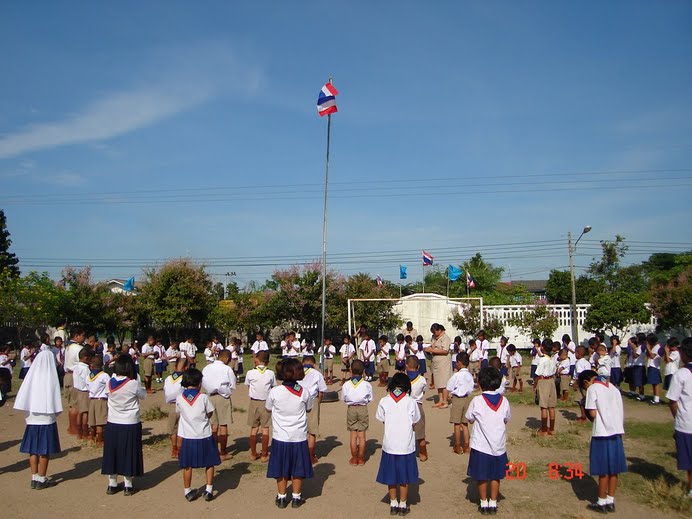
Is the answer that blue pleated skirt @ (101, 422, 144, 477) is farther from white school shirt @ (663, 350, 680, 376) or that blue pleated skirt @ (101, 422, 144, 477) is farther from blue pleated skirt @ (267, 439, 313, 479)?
white school shirt @ (663, 350, 680, 376)

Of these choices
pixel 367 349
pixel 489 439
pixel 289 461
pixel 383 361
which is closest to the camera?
pixel 489 439

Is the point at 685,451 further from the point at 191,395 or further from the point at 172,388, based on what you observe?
the point at 172,388

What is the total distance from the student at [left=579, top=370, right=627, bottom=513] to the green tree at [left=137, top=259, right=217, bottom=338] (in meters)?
24.4

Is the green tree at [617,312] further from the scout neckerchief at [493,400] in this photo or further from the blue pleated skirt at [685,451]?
the scout neckerchief at [493,400]

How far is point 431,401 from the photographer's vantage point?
14.3 m

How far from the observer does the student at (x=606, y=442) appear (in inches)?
246

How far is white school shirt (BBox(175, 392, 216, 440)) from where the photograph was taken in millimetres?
6660

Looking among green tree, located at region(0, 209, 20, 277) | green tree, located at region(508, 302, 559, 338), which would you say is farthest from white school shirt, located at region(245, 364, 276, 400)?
green tree, located at region(0, 209, 20, 277)

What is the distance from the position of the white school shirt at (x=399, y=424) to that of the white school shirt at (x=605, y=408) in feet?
6.67

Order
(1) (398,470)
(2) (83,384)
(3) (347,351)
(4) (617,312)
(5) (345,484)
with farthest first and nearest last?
1. (4) (617,312)
2. (3) (347,351)
3. (2) (83,384)
4. (5) (345,484)
5. (1) (398,470)

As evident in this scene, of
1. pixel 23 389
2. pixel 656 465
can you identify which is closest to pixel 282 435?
pixel 23 389

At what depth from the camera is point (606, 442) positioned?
249 inches

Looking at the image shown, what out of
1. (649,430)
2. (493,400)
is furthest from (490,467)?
(649,430)

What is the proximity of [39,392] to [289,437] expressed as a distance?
3.52 metres
